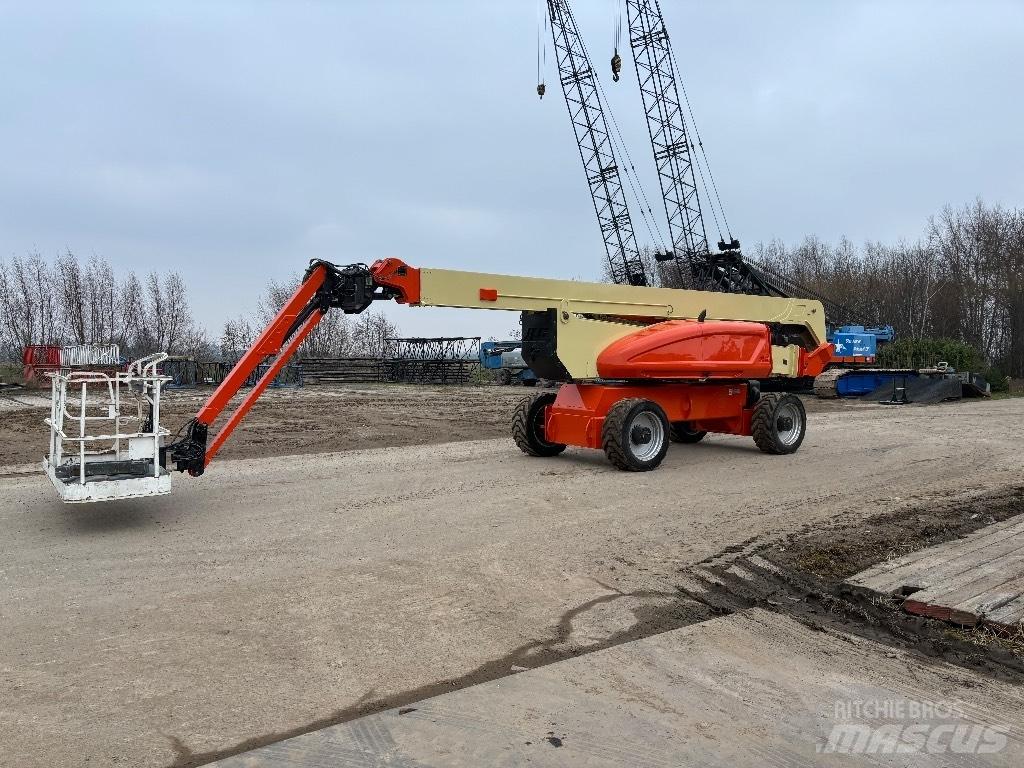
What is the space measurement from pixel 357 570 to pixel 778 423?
336 inches

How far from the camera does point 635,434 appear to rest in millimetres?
10469

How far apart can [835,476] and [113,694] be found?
29.3ft

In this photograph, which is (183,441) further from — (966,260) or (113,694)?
(966,260)

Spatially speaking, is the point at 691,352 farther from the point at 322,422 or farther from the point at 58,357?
the point at 58,357

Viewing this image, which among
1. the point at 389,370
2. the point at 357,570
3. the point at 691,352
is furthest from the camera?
the point at 389,370

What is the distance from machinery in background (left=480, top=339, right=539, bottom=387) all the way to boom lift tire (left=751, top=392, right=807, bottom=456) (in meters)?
25.3

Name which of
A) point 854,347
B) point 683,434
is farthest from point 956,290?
point 683,434

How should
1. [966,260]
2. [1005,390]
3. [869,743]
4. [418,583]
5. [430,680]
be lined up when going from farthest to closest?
[966,260], [1005,390], [418,583], [430,680], [869,743]

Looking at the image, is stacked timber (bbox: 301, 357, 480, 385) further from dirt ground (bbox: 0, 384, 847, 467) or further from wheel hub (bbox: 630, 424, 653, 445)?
wheel hub (bbox: 630, 424, 653, 445)

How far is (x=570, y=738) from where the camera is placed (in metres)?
3.32

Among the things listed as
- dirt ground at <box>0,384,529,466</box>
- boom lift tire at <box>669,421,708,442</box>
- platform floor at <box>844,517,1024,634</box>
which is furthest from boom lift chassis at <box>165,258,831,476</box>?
platform floor at <box>844,517,1024,634</box>

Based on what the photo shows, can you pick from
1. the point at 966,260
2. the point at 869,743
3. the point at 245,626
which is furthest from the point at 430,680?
the point at 966,260

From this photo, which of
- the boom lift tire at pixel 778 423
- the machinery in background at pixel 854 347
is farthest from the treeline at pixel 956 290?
the boom lift tire at pixel 778 423

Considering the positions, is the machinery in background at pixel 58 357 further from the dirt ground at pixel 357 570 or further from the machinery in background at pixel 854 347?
the machinery in background at pixel 854 347
